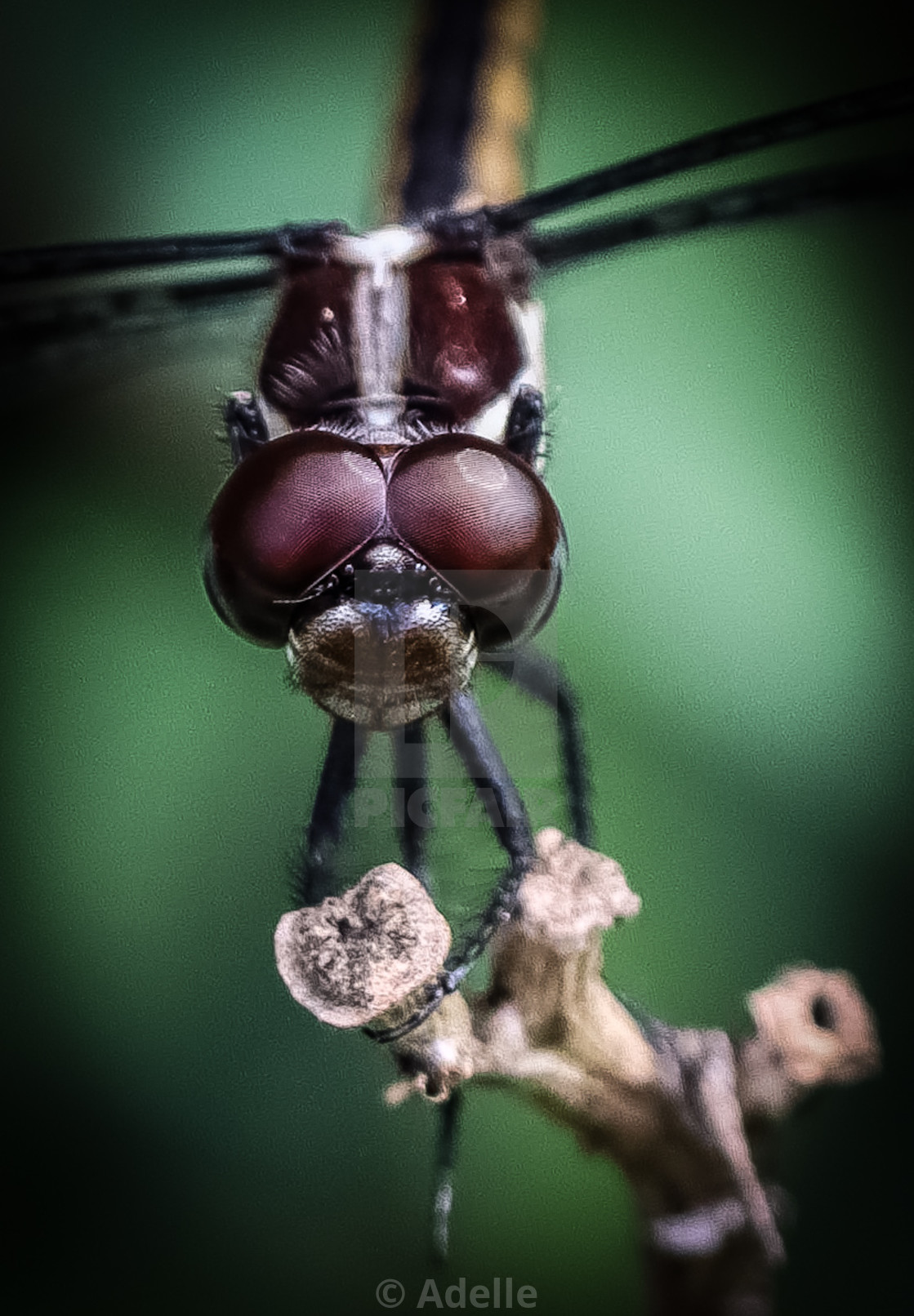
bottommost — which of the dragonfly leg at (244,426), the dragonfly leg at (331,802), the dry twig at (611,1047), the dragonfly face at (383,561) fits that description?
the dry twig at (611,1047)

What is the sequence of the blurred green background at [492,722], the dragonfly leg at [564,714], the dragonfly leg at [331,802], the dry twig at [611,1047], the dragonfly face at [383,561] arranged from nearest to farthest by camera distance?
the dry twig at [611,1047] → the dragonfly face at [383,561] → the dragonfly leg at [331,802] → the blurred green background at [492,722] → the dragonfly leg at [564,714]

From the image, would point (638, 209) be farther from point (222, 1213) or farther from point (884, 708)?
point (222, 1213)

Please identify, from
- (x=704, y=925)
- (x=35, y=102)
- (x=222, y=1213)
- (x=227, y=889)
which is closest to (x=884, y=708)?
(x=704, y=925)

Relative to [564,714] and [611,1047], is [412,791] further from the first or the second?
[611,1047]

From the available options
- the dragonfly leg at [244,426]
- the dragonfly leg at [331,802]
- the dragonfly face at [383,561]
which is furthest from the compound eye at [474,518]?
the dragonfly leg at [244,426]

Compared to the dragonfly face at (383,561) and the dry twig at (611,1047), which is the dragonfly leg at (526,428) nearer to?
the dragonfly face at (383,561)
